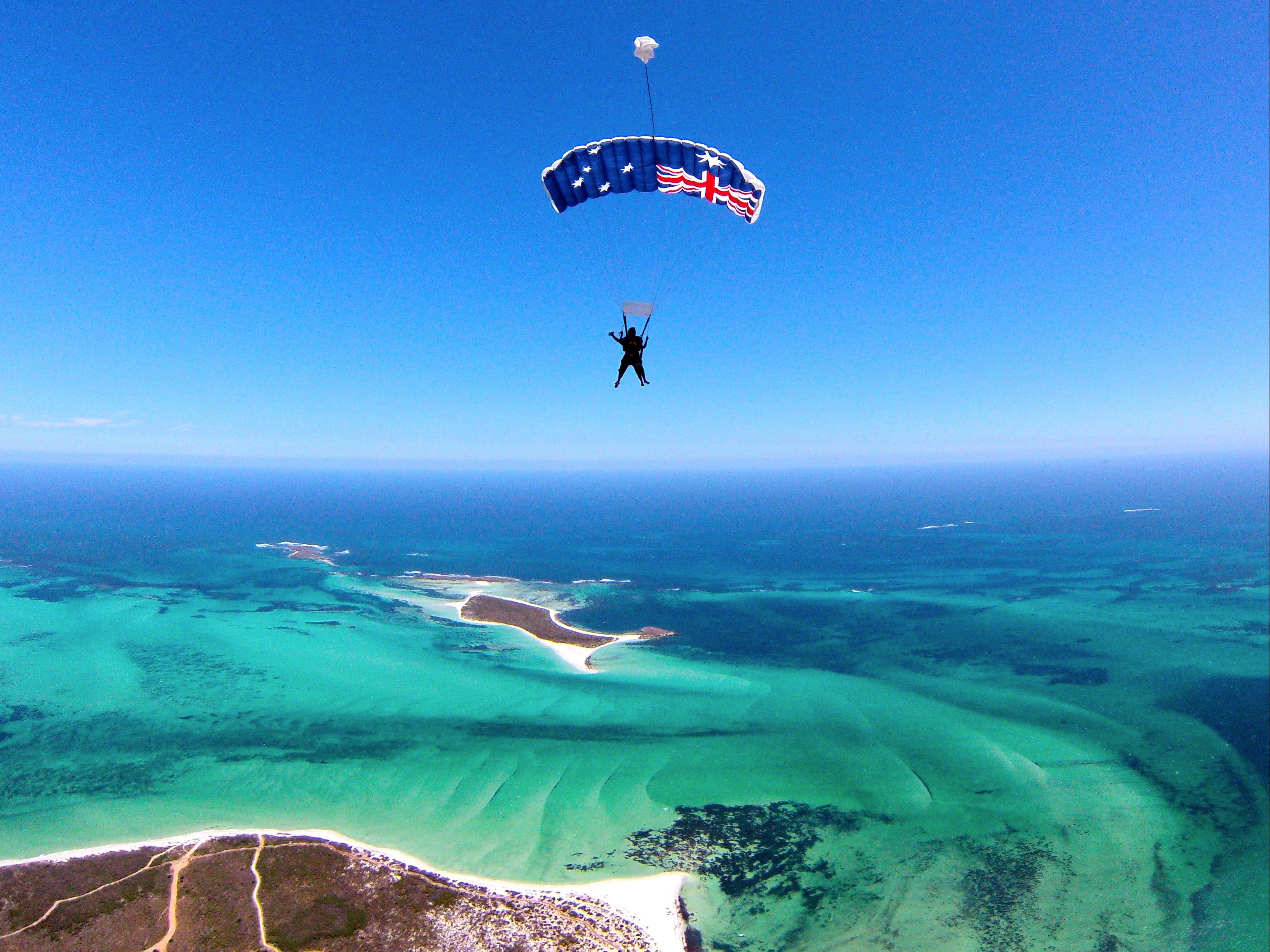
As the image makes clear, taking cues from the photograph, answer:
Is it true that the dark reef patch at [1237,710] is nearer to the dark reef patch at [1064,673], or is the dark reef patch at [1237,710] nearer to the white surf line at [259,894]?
the dark reef patch at [1064,673]

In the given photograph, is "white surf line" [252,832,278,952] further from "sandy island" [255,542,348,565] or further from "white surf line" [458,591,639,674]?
"sandy island" [255,542,348,565]

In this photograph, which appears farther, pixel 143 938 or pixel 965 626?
pixel 965 626

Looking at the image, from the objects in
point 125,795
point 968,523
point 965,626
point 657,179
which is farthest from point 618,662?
point 968,523

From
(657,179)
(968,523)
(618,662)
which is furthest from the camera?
(968,523)

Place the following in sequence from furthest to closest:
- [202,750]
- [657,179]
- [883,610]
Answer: [883,610] → [202,750] → [657,179]

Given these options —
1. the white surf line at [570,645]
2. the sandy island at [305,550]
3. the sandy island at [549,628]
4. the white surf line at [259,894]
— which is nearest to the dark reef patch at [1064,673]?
the sandy island at [549,628]

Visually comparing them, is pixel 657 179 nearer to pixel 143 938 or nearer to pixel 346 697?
pixel 143 938
